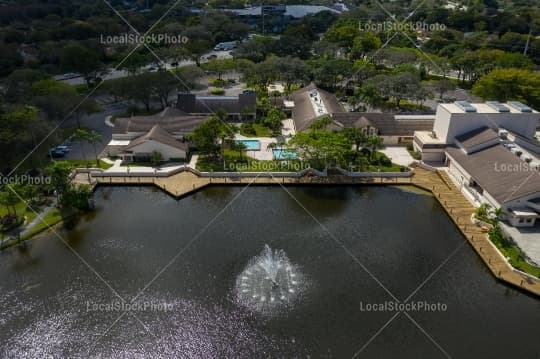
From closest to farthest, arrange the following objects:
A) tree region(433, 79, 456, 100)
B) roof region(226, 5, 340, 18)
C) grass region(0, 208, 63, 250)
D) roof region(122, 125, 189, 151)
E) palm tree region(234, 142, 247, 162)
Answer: grass region(0, 208, 63, 250)
roof region(122, 125, 189, 151)
palm tree region(234, 142, 247, 162)
tree region(433, 79, 456, 100)
roof region(226, 5, 340, 18)

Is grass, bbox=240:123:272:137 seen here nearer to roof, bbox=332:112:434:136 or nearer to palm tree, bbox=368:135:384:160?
roof, bbox=332:112:434:136

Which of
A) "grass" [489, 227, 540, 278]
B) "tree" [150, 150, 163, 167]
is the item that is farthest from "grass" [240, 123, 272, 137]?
"grass" [489, 227, 540, 278]

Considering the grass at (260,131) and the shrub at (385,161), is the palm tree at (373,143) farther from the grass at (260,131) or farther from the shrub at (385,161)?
the grass at (260,131)

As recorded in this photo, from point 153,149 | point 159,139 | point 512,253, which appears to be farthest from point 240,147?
point 512,253

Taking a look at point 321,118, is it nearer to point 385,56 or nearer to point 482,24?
point 385,56

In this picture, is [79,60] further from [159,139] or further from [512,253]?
[512,253]

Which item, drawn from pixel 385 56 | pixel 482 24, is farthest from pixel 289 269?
pixel 482 24

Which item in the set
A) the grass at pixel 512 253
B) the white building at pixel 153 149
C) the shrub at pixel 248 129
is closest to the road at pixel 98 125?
the white building at pixel 153 149
